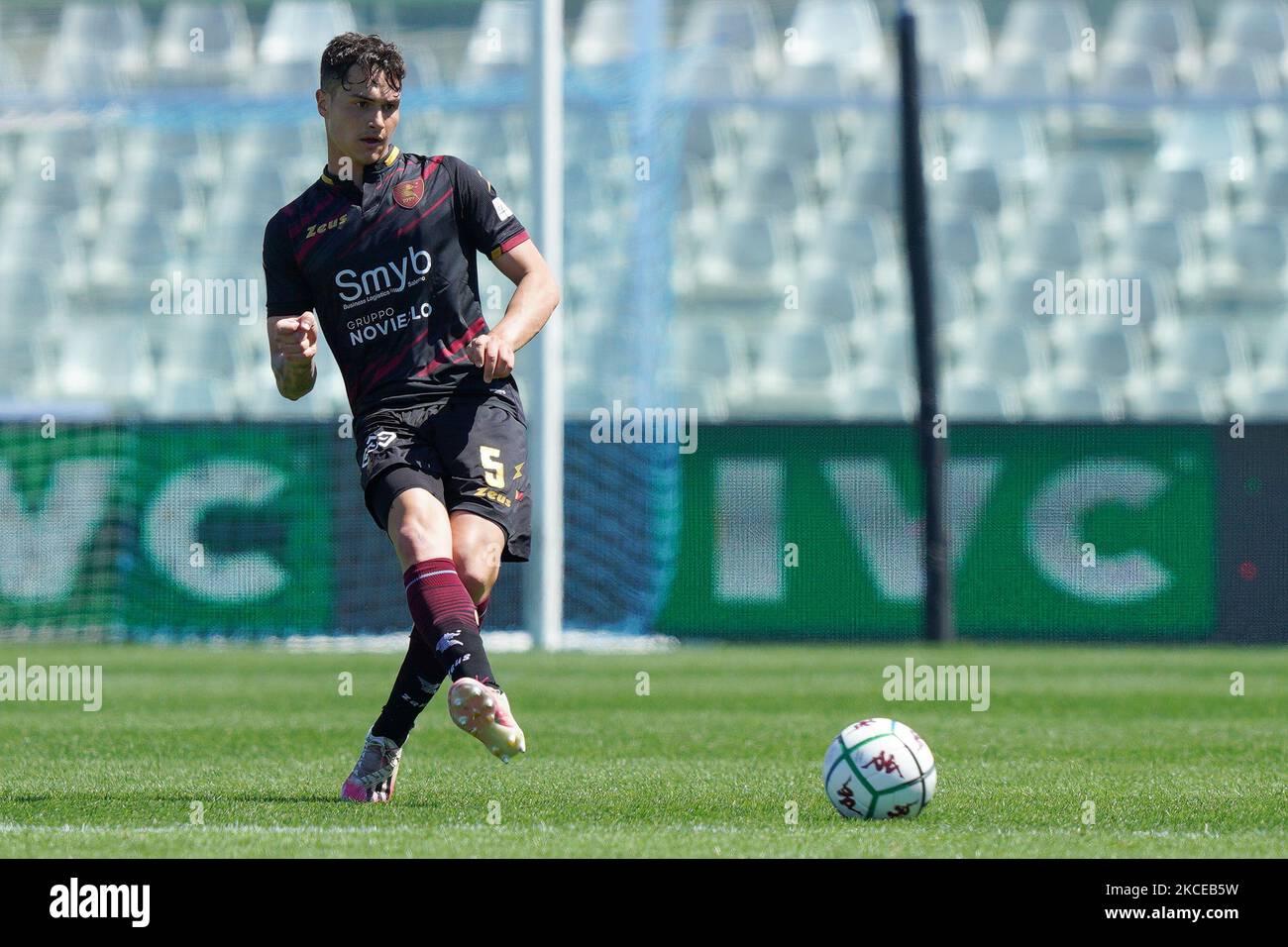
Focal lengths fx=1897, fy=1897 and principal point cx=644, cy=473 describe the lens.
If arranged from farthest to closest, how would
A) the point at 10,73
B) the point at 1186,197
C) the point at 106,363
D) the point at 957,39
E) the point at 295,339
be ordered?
1. the point at 10,73
2. the point at 957,39
3. the point at 1186,197
4. the point at 106,363
5. the point at 295,339

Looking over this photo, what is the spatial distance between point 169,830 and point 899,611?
1113 cm

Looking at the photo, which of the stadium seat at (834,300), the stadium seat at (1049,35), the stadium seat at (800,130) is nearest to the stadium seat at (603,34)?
the stadium seat at (800,130)

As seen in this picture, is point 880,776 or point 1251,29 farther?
point 1251,29

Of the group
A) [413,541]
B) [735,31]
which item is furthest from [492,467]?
[735,31]

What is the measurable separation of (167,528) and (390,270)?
1049 cm

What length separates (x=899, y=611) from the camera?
1536 cm

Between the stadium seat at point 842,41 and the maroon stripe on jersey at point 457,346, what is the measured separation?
1619 centimetres

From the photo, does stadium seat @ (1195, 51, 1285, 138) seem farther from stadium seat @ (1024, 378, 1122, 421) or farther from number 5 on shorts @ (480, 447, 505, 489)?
number 5 on shorts @ (480, 447, 505, 489)

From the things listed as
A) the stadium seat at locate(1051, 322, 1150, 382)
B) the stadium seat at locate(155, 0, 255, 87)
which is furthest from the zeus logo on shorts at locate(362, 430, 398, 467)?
the stadium seat at locate(155, 0, 255, 87)

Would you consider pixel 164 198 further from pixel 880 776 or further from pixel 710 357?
pixel 880 776

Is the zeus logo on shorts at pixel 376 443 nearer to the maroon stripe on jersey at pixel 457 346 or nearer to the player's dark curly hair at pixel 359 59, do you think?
the maroon stripe on jersey at pixel 457 346

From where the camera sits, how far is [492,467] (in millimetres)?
5312

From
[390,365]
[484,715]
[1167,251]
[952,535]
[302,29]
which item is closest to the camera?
[484,715]

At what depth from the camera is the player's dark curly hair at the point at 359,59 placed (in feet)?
16.8
